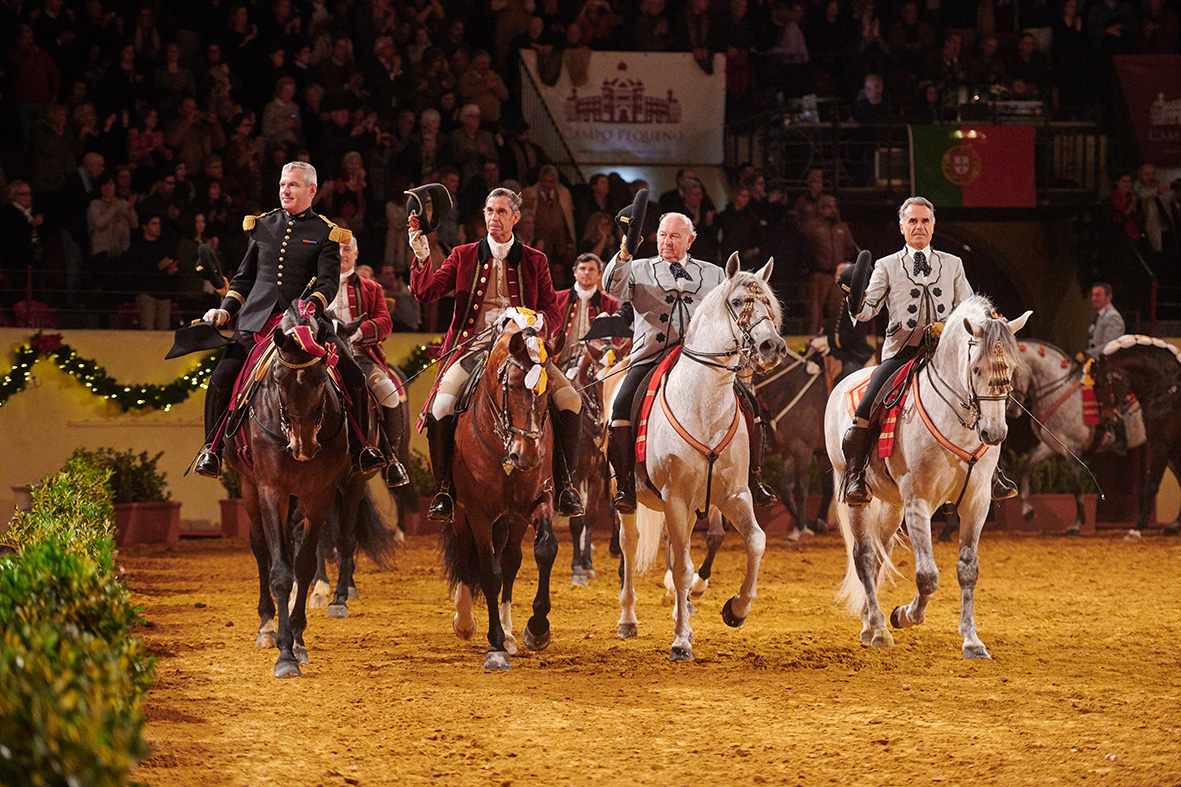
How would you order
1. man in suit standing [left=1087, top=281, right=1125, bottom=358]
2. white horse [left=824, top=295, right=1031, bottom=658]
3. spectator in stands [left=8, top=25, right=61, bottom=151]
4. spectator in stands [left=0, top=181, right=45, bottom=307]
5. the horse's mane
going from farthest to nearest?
man in suit standing [left=1087, top=281, right=1125, bottom=358] < spectator in stands [left=8, top=25, right=61, bottom=151] < spectator in stands [left=0, top=181, right=45, bottom=307] < the horse's mane < white horse [left=824, top=295, right=1031, bottom=658]

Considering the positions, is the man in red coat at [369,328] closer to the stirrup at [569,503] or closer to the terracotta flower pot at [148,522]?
the stirrup at [569,503]

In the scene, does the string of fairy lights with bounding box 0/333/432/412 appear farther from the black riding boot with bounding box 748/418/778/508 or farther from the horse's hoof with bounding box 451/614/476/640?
the black riding boot with bounding box 748/418/778/508

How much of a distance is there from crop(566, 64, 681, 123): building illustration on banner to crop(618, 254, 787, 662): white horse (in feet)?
35.5

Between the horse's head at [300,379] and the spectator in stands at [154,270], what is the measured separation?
7.83m

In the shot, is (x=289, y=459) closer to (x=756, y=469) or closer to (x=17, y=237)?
(x=756, y=469)

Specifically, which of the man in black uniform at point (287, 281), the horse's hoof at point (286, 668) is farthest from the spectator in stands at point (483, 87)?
the horse's hoof at point (286, 668)

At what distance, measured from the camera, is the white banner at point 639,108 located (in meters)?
17.8

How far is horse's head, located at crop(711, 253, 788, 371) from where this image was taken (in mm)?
7035

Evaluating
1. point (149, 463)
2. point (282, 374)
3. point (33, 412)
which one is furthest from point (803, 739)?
point (33, 412)

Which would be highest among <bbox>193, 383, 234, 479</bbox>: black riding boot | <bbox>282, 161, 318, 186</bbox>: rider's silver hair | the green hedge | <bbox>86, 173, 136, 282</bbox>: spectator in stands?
<bbox>86, 173, 136, 282</bbox>: spectator in stands

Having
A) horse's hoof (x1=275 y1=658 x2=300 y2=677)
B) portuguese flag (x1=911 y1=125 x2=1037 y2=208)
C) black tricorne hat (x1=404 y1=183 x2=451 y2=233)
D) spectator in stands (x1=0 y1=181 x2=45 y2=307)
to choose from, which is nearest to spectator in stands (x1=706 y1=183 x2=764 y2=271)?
portuguese flag (x1=911 y1=125 x2=1037 y2=208)

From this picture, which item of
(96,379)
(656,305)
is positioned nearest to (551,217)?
(96,379)

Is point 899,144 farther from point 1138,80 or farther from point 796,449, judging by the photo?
point 796,449

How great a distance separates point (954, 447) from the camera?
7402 mm
